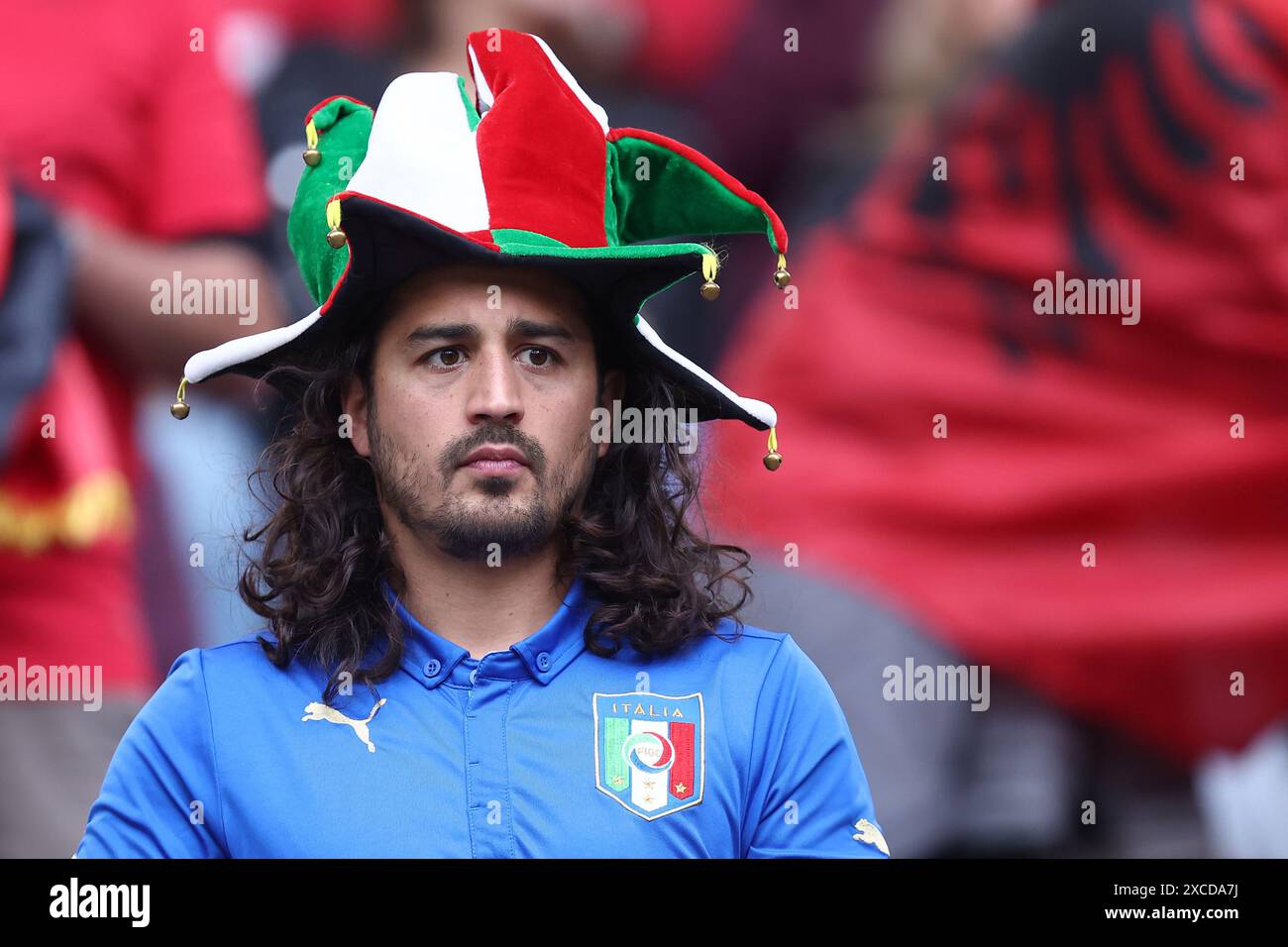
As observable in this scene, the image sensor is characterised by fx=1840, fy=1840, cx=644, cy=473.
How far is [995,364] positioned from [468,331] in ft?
6.60

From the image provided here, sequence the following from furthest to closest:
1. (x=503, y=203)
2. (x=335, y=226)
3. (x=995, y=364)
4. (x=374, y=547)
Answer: (x=995, y=364) < (x=374, y=547) < (x=503, y=203) < (x=335, y=226)

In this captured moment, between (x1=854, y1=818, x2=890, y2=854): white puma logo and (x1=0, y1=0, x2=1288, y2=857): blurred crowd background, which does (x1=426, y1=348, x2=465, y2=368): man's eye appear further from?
(x1=0, y1=0, x2=1288, y2=857): blurred crowd background

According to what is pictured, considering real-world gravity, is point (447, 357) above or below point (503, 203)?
below

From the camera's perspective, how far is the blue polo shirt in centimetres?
201

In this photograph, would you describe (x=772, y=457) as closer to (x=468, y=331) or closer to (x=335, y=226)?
(x=468, y=331)

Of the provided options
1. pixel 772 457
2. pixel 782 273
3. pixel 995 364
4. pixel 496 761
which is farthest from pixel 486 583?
pixel 995 364

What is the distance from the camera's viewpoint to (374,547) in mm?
2283

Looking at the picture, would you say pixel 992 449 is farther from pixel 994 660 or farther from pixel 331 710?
pixel 331 710

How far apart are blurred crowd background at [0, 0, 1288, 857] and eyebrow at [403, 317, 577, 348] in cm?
157

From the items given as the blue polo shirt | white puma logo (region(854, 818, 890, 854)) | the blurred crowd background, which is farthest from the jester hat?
the blurred crowd background

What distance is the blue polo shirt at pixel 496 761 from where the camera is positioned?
6.59 feet

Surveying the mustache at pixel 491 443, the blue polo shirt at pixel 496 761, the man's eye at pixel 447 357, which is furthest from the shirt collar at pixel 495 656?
the man's eye at pixel 447 357

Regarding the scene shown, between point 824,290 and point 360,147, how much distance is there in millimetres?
1763

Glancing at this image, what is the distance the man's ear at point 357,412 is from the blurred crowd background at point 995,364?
143cm
